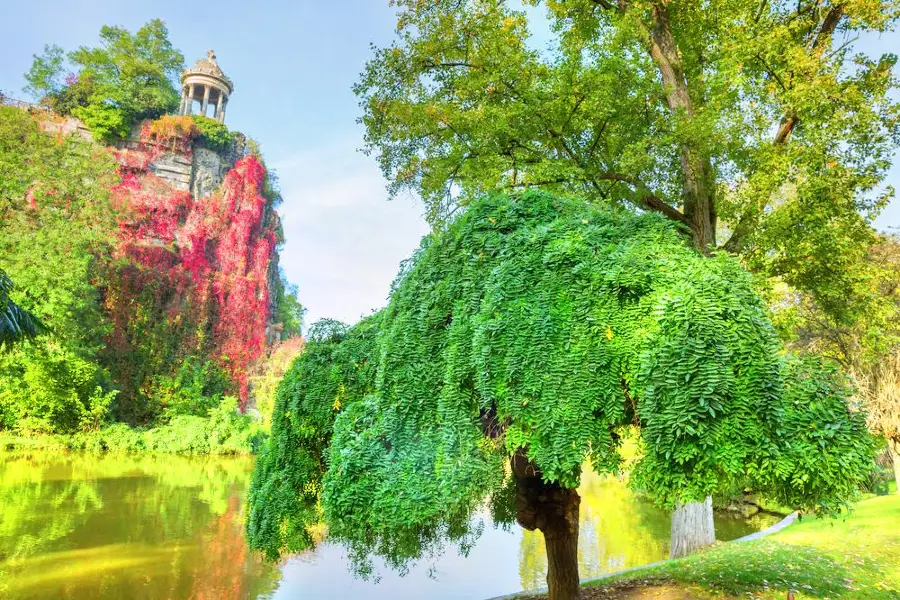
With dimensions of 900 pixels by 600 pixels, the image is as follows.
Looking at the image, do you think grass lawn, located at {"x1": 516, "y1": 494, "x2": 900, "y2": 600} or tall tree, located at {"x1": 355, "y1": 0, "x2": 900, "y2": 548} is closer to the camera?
grass lawn, located at {"x1": 516, "y1": 494, "x2": 900, "y2": 600}

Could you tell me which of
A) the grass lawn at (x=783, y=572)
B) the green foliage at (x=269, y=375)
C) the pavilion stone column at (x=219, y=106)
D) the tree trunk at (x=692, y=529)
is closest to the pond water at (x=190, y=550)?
the tree trunk at (x=692, y=529)

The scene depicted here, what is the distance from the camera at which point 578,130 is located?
36.6 ft

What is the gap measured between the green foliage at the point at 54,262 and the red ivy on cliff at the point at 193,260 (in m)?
1.80

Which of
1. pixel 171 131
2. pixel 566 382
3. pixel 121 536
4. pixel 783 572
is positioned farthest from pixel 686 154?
pixel 171 131

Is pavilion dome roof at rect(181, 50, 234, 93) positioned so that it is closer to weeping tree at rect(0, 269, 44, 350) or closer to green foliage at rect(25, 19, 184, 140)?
green foliage at rect(25, 19, 184, 140)

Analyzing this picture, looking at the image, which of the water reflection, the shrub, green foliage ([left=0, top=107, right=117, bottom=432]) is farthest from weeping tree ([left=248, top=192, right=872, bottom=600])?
the shrub

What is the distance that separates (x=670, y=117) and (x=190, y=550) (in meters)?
12.2

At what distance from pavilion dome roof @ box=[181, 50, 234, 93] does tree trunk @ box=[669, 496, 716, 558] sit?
34.9m

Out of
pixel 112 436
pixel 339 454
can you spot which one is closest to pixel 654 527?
pixel 339 454

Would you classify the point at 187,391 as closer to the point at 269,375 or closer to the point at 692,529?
the point at 269,375

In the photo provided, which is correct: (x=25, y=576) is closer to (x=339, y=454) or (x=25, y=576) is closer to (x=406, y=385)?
(x=339, y=454)

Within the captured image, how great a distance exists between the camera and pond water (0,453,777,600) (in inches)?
370

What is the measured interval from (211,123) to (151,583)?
28.5 metres

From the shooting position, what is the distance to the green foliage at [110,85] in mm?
30453
